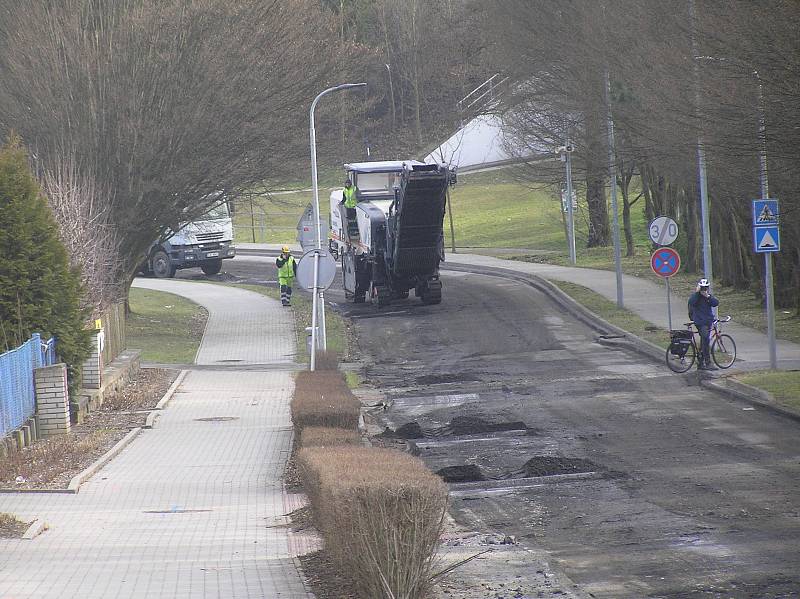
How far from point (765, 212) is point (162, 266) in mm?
38556

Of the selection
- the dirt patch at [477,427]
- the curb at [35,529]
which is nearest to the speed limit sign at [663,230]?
the dirt patch at [477,427]

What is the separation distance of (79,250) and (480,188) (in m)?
57.6

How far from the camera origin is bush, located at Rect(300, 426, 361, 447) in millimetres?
13062

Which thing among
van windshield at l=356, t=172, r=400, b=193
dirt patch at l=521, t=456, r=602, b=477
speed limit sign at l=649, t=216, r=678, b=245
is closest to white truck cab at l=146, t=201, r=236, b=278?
van windshield at l=356, t=172, r=400, b=193

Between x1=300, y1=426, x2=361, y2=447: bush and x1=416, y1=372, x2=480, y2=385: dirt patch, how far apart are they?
8489 millimetres

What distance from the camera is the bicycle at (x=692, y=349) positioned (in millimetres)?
22406

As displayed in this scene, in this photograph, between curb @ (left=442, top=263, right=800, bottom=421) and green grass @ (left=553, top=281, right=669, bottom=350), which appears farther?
green grass @ (left=553, top=281, right=669, bottom=350)

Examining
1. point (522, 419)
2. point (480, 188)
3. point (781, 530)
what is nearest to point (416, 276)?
point (522, 419)

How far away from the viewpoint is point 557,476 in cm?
1314

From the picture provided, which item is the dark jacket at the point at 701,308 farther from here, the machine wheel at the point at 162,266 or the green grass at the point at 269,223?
the green grass at the point at 269,223

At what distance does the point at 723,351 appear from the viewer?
22.9 m

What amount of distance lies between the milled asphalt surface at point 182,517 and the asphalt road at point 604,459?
204 cm

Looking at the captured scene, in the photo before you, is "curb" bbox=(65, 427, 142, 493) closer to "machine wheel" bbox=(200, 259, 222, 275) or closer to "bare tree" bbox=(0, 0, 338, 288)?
"bare tree" bbox=(0, 0, 338, 288)

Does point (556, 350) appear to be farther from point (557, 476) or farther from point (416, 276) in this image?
point (557, 476)
